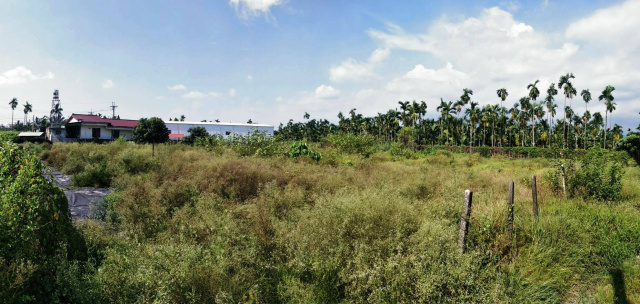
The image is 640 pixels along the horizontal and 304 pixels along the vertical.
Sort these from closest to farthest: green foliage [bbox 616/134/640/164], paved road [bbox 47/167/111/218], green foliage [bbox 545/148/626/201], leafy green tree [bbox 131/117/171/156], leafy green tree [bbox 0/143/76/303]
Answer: leafy green tree [bbox 0/143/76/303]
green foliage [bbox 545/148/626/201]
paved road [bbox 47/167/111/218]
green foliage [bbox 616/134/640/164]
leafy green tree [bbox 131/117/171/156]

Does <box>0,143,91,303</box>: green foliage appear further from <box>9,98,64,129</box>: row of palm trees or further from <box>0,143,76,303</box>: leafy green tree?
<box>9,98,64,129</box>: row of palm trees

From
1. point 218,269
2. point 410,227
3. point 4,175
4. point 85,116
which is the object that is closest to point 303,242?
point 218,269

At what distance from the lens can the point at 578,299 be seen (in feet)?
16.8

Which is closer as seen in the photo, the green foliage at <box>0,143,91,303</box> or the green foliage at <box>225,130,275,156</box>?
the green foliage at <box>0,143,91,303</box>

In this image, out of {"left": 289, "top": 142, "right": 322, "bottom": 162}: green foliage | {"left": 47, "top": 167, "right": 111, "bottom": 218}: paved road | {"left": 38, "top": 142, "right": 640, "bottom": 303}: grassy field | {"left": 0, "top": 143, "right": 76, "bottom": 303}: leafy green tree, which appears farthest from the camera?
{"left": 289, "top": 142, "right": 322, "bottom": 162}: green foliage

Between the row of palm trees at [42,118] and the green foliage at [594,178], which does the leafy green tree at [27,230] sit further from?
the row of palm trees at [42,118]

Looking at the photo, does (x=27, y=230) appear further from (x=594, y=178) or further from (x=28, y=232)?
(x=594, y=178)

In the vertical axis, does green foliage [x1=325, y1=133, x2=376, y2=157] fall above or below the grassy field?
above

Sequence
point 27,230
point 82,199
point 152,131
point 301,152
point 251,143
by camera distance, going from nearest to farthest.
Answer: point 27,230
point 82,199
point 301,152
point 251,143
point 152,131

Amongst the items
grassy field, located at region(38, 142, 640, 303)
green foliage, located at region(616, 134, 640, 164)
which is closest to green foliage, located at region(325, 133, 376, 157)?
grassy field, located at region(38, 142, 640, 303)

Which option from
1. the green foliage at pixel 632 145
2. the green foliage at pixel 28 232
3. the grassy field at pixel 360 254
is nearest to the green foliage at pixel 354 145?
the grassy field at pixel 360 254

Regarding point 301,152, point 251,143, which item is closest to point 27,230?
point 301,152

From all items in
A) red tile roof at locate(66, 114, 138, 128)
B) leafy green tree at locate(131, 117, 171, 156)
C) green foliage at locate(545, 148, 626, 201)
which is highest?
red tile roof at locate(66, 114, 138, 128)

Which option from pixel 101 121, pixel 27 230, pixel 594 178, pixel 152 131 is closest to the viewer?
pixel 27 230
